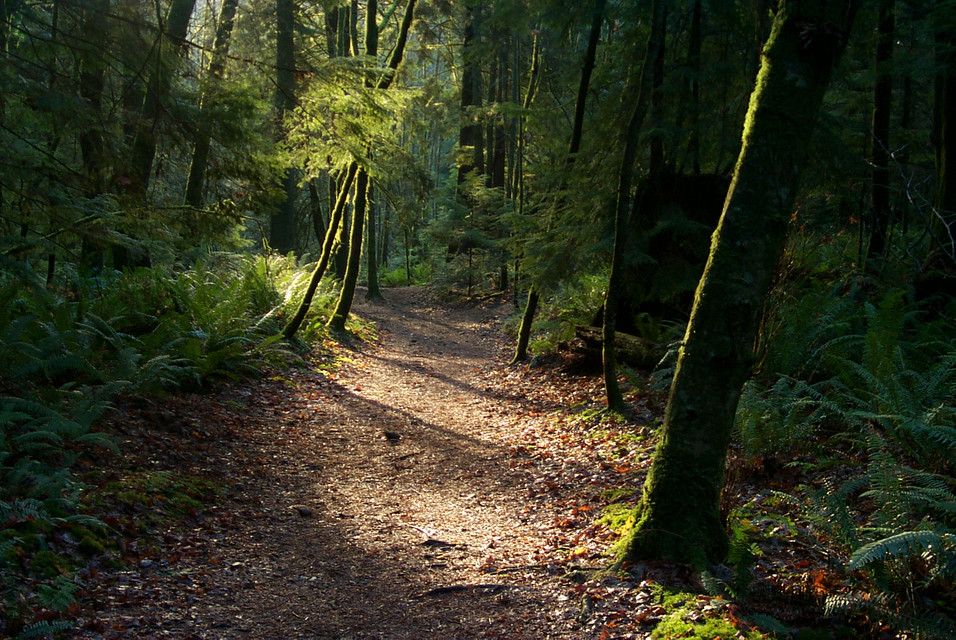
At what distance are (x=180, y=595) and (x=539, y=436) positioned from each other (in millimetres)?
4543

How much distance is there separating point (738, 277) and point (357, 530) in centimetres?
347

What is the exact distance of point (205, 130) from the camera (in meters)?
6.12

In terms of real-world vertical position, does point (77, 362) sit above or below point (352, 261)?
below

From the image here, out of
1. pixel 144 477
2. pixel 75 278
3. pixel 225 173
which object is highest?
pixel 225 173

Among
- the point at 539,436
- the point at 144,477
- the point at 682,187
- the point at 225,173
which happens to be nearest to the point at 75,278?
the point at 225,173

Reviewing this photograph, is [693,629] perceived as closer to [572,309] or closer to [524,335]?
→ [572,309]

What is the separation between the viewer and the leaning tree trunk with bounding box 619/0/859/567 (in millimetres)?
3396

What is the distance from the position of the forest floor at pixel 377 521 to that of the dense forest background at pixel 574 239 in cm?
46

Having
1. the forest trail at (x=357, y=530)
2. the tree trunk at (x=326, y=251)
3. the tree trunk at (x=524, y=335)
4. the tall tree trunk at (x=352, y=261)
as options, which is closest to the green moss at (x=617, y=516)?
the forest trail at (x=357, y=530)

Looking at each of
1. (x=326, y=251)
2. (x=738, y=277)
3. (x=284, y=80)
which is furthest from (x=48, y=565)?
(x=284, y=80)

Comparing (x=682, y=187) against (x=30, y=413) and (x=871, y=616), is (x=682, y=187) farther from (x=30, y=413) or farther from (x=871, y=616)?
(x=30, y=413)

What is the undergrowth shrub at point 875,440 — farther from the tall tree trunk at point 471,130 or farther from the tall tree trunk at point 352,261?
the tall tree trunk at point 471,130

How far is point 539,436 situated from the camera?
7.36 meters

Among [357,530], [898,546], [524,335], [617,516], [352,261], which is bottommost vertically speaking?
[357,530]
